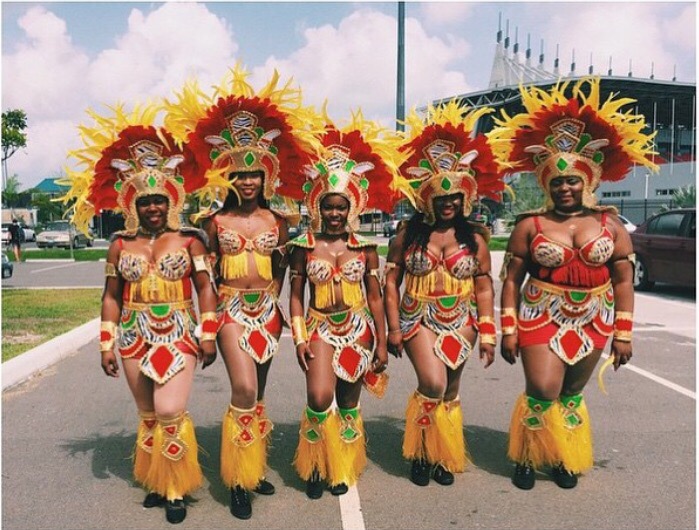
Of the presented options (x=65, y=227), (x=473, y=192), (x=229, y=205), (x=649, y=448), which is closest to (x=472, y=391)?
(x=649, y=448)

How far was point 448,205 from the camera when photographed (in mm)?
3594

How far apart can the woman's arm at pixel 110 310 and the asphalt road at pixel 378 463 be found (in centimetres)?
88

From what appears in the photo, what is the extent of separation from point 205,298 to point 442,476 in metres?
1.83

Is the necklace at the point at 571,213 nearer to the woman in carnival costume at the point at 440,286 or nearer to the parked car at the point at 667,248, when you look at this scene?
the woman in carnival costume at the point at 440,286

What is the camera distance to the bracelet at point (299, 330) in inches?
135

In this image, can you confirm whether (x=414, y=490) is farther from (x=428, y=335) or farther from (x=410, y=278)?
(x=410, y=278)

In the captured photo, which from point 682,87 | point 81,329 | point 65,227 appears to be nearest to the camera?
point 81,329

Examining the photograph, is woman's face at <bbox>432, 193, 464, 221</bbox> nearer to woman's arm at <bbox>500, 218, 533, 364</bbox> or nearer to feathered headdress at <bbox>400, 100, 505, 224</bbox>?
feathered headdress at <bbox>400, 100, 505, 224</bbox>

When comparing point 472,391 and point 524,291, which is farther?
point 472,391

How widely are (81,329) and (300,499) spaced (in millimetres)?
5472

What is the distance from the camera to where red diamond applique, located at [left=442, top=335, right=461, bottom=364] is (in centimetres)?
354

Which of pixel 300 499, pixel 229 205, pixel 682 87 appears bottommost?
pixel 300 499

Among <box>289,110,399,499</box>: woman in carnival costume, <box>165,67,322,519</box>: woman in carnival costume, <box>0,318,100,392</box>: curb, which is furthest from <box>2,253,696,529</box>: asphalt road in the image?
<box>165,67,322,519</box>: woman in carnival costume

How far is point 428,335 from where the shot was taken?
356 centimetres
